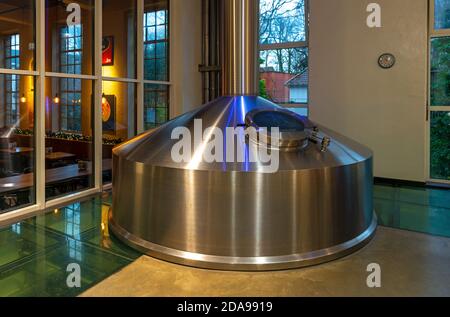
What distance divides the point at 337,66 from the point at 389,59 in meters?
0.68

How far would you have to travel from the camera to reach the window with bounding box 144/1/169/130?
17.6ft

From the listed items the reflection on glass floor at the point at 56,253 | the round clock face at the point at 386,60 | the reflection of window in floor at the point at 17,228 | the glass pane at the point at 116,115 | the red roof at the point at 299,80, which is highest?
the round clock face at the point at 386,60

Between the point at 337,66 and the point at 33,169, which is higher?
the point at 337,66

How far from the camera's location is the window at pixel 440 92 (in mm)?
4895

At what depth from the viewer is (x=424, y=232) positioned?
10.5 ft

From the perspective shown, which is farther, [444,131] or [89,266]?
[444,131]

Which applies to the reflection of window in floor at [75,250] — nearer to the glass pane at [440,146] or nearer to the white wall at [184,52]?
the white wall at [184,52]

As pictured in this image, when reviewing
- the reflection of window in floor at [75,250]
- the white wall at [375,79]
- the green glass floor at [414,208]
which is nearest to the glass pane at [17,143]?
the reflection of window in floor at [75,250]

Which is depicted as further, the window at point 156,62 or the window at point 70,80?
the window at point 156,62

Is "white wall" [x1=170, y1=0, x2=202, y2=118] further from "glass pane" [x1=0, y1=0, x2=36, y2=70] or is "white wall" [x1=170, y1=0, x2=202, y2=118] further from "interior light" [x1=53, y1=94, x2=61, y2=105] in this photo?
"glass pane" [x1=0, y1=0, x2=36, y2=70]

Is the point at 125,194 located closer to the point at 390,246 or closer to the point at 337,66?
the point at 390,246

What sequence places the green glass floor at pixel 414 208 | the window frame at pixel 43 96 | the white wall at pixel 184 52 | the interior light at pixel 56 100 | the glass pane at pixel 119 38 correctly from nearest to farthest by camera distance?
the green glass floor at pixel 414 208, the window frame at pixel 43 96, the interior light at pixel 56 100, the glass pane at pixel 119 38, the white wall at pixel 184 52

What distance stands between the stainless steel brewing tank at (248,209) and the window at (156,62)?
8.83 ft
